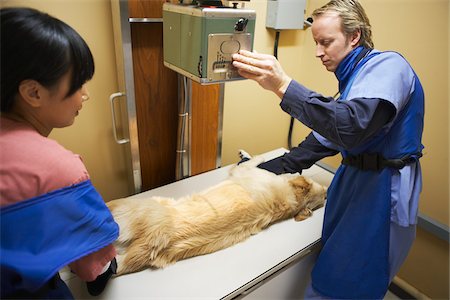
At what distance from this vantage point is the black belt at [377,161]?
1019 millimetres

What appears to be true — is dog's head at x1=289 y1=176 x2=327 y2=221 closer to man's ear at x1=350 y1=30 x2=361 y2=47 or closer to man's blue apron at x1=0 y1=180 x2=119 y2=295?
man's ear at x1=350 y1=30 x2=361 y2=47

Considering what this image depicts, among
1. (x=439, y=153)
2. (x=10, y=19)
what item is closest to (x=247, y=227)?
(x=10, y=19)

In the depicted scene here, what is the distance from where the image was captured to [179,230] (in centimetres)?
103

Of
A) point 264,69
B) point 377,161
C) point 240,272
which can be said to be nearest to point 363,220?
point 377,161

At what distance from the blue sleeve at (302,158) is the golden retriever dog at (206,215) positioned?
0.15 m

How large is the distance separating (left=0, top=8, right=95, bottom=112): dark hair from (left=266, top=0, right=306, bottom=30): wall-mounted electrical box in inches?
53.2

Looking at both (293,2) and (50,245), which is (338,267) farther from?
(293,2)

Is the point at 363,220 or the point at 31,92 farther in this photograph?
the point at 363,220

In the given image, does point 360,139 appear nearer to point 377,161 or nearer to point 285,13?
point 377,161

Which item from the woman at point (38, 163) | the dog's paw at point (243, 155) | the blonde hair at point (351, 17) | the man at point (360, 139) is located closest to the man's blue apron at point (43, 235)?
the woman at point (38, 163)

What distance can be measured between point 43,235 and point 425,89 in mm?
1681

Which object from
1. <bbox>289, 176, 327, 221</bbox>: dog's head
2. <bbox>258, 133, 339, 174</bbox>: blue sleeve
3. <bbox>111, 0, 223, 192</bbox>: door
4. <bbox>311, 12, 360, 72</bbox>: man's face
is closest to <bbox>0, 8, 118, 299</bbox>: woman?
<bbox>111, 0, 223, 192</bbox>: door

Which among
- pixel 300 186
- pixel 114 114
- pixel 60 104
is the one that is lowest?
pixel 300 186

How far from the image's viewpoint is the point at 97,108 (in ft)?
4.62
